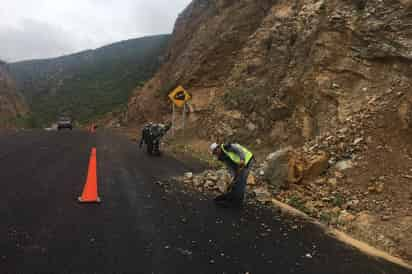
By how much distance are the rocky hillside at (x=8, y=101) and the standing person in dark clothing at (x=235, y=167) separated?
189ft

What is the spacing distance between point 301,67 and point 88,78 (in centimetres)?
8325

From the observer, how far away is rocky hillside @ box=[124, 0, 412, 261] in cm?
738

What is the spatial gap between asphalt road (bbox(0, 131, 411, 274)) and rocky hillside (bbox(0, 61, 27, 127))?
5684 centimetres

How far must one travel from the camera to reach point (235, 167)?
7180 millimetres

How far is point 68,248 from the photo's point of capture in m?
4.58

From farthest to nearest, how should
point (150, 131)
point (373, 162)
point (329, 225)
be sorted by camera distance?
point (150, 131), point (373, 162), point (329, 225)

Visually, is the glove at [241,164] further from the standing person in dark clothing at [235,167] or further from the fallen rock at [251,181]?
the fallen rock at [251,181]

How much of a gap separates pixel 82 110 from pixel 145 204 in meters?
64.9

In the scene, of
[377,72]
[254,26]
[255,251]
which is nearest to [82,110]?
[254,26]

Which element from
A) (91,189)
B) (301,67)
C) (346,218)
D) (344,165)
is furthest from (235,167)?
(301,67)

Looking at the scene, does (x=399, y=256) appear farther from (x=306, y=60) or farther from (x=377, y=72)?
(x=306, y=60)

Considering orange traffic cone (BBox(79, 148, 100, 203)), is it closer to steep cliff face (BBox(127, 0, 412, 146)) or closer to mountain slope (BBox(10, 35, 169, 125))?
steep cliff face (BBox(127, 0, 412, 146))

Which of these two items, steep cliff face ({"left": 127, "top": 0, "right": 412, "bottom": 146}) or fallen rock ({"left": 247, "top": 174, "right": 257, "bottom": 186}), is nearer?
fallen rock ({"left": 247, "top": 174, "right": 257, "bottom": 186})

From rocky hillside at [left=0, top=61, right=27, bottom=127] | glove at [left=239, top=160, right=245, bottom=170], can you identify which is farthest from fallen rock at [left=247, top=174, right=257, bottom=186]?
rocky hillside at [left=0, top=61, right=27, bottom=127]
